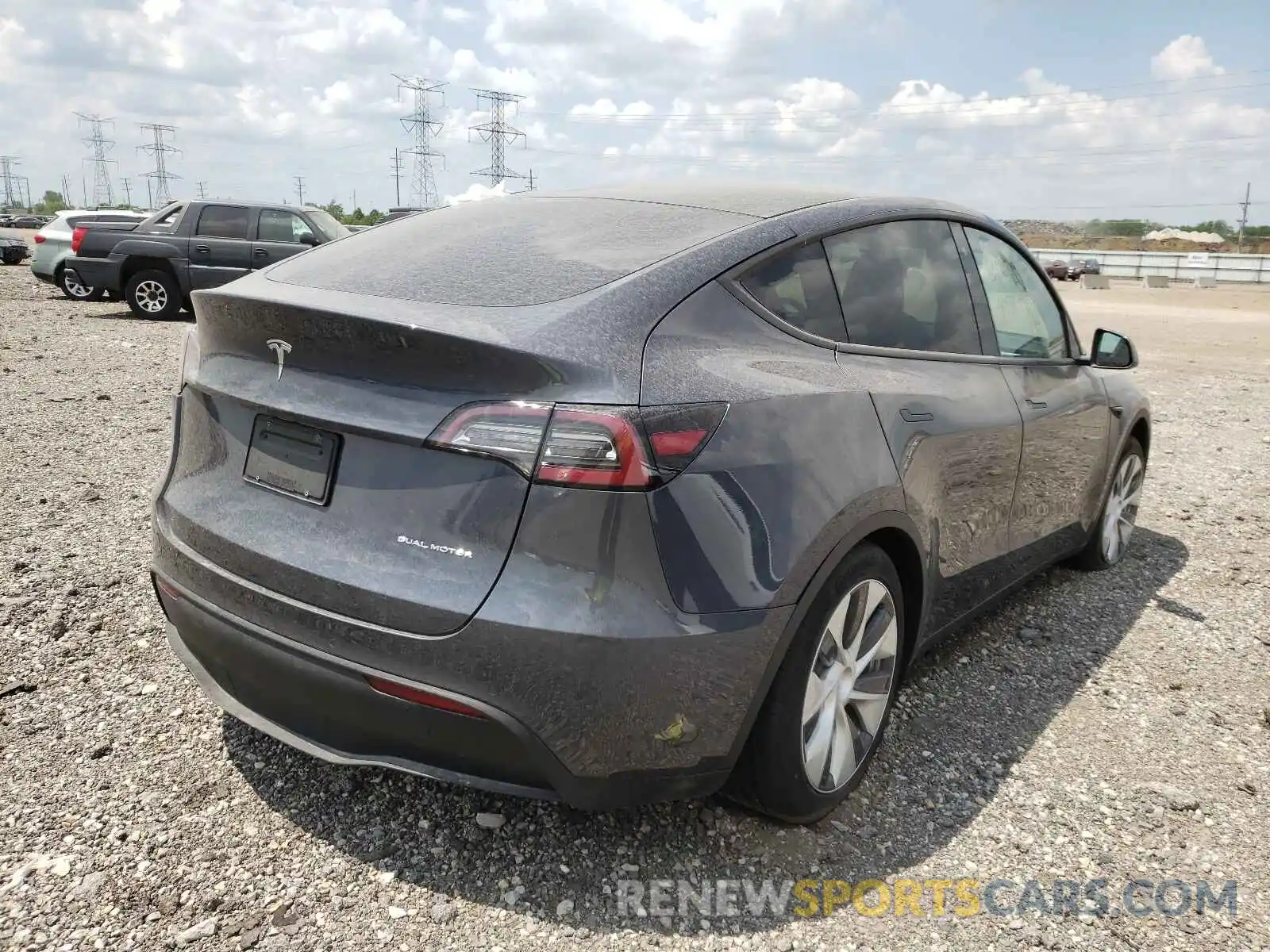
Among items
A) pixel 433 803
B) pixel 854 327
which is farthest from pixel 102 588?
pixel 854 327

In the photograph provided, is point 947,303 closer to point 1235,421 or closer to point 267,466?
point 267,466

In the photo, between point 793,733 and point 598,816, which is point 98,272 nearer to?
point 598,816

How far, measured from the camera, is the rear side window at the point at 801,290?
2.58 m

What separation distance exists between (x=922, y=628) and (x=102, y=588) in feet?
10.4

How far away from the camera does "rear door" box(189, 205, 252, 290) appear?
14.6 m

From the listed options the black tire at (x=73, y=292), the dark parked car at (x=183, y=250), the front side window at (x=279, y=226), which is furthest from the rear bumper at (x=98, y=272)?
the front side window at (x=279, y=226)

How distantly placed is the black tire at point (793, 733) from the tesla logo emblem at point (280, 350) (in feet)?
4.51

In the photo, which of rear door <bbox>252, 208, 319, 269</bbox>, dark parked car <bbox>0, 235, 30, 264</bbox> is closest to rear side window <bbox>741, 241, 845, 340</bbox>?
rear door <bbox>252, 208, 319, 269</bbox>

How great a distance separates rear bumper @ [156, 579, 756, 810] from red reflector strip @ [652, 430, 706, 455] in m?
0.48

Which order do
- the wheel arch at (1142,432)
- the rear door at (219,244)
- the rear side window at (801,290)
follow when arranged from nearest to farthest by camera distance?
1. the rear side window at (801,290)
2. the wheel arch at (1142,432)
3. the rear door at (219,244)

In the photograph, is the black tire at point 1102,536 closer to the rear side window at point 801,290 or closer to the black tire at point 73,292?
the rear side window at point 801,290

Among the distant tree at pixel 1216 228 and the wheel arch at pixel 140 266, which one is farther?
the distant tree at pixel 1216 228

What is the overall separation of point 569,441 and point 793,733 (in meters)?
0.97

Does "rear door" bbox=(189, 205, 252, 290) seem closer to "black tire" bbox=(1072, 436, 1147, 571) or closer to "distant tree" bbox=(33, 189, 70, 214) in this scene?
"black tire" bbox=(1072, 436, 1147, 571)
